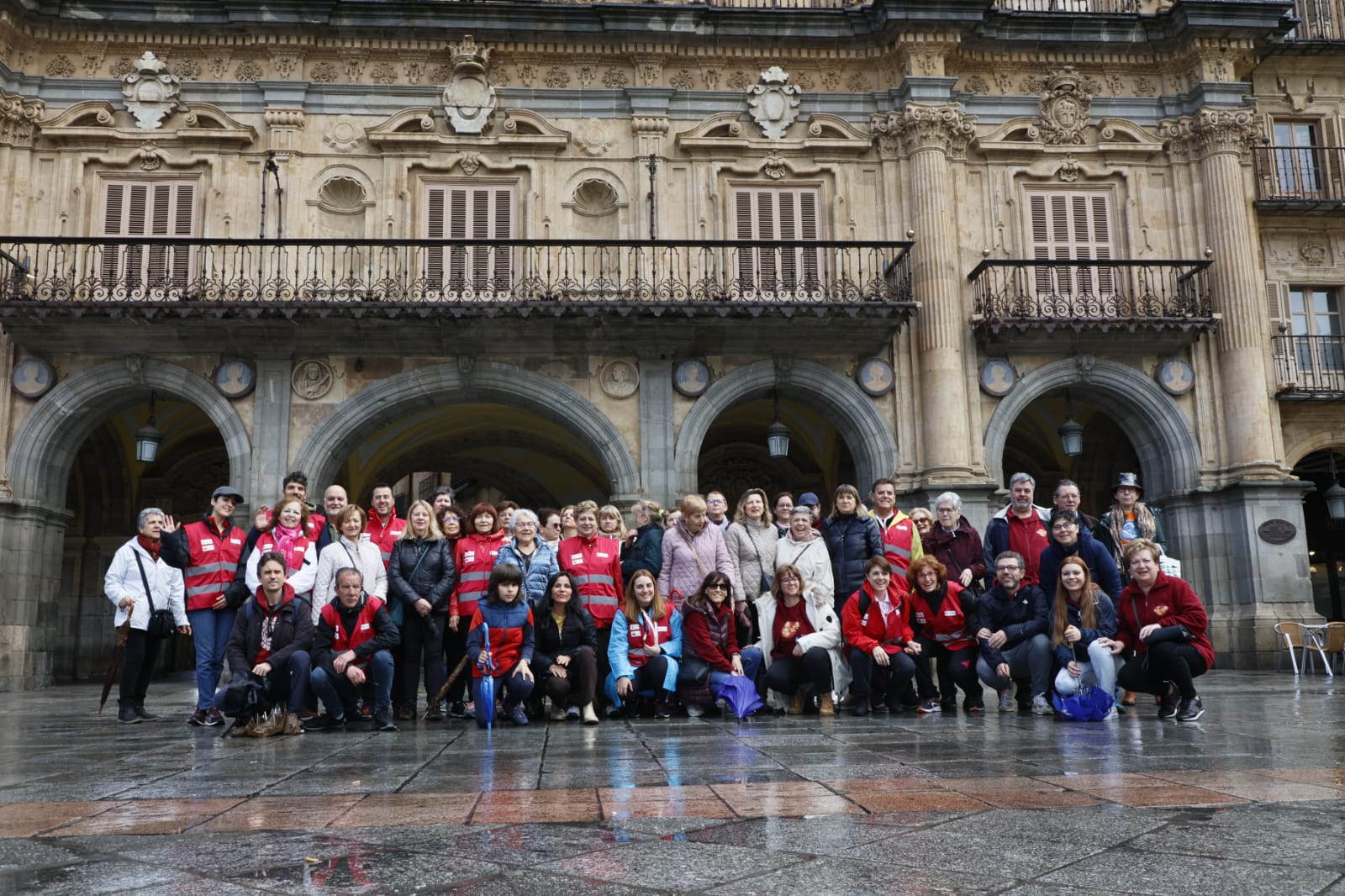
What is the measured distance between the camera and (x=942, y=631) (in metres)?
9.07

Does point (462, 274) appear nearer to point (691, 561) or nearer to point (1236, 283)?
point (691, 561)

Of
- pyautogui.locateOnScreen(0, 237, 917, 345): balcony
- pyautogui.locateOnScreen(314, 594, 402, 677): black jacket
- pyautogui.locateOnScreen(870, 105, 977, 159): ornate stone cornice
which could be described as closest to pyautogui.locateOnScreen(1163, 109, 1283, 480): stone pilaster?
pyautogui.locateOnScreen(870, 105, 977, 159): ornate stone cornice

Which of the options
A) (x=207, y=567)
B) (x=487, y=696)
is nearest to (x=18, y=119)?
(x=207, y=567)

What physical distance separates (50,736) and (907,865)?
7147mm

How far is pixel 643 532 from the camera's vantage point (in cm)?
965

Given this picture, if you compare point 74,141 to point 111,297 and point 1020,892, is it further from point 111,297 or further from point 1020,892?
point 1020,892

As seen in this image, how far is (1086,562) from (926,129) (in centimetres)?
1090

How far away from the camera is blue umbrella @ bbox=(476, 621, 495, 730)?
26.3 ft

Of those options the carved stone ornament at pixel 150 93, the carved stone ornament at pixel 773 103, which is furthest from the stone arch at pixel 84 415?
the carved stone ornament at pixel 773 103

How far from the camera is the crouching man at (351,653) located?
807 centimetres

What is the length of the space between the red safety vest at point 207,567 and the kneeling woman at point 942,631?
556 centimetres

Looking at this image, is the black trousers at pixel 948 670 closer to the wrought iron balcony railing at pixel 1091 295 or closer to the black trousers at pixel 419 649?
the black trousers at pixel 419 649

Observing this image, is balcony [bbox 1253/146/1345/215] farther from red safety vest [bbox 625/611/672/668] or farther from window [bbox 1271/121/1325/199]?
red safety vest [bbox 625/611/672/668]

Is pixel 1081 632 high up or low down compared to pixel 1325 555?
down
